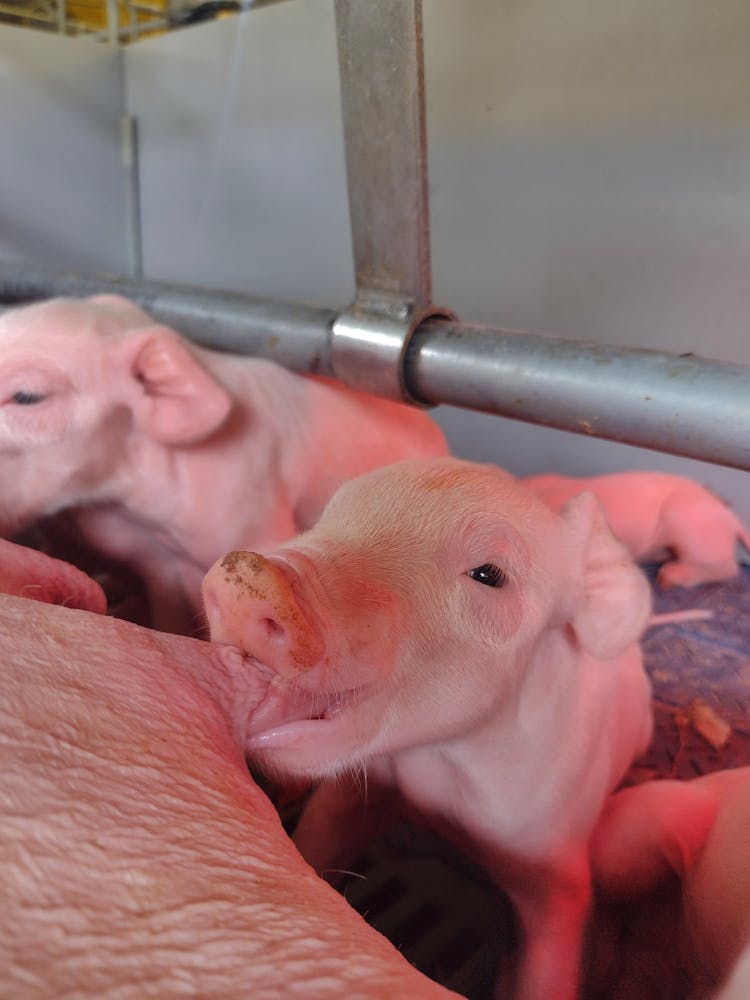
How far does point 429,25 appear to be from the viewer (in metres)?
2.32

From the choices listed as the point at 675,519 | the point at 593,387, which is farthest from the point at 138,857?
the point at 675,519

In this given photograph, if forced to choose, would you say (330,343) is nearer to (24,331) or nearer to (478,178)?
(24,331)

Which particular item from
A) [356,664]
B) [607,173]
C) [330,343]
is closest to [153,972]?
[356,664]

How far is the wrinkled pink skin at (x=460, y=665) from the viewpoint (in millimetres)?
908

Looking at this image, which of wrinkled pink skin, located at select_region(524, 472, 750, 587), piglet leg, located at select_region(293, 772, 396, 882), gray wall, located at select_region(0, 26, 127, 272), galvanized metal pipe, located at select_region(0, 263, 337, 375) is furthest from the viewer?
gray wall, located at select_region(0, 26, 127, 272)

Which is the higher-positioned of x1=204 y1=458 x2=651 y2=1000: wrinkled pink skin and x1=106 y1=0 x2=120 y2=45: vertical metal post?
x1=106 y1=0 x2=120 y2=45: vertical metal post

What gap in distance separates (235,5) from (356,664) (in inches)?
109

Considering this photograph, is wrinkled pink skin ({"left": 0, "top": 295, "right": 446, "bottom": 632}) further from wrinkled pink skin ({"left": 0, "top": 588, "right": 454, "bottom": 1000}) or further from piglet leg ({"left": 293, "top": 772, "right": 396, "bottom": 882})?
wrinkled pink skin ({"left": 0, "top": 588, "right": 454, "bottom": 1000})

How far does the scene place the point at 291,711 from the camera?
92 centimetres

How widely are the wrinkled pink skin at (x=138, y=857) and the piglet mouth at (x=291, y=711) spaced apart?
0.11m

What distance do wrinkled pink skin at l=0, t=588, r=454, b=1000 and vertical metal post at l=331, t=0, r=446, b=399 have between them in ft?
2.27

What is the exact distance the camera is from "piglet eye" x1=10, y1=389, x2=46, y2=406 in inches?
63.9

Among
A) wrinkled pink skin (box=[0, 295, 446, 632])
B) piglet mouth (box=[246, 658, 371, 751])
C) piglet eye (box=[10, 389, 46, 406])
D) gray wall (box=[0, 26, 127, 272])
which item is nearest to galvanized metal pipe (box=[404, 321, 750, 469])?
piglet mouth (box=[246, 658, 371, 751])

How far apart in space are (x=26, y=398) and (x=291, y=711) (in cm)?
99
